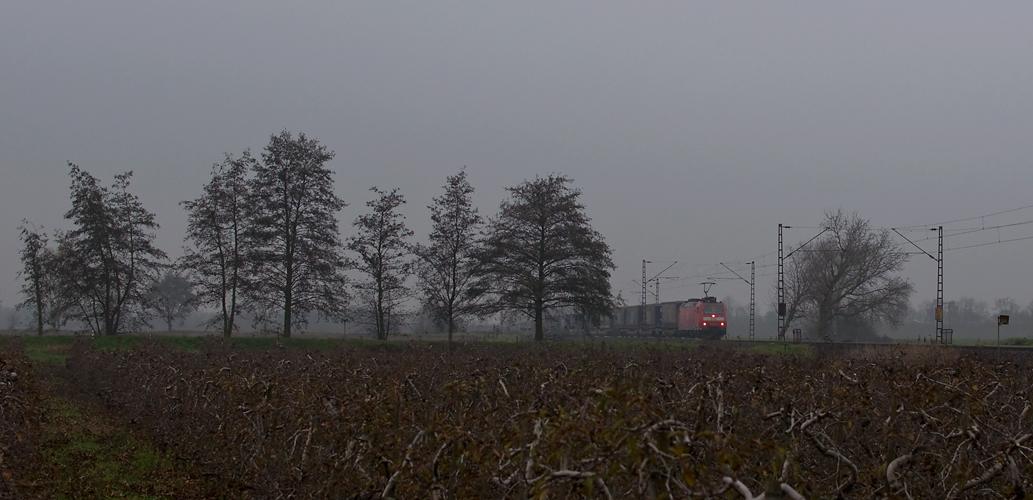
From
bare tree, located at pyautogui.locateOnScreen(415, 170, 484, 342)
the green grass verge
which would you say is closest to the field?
the green grass verge

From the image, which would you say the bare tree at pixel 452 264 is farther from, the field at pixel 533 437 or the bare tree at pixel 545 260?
the field at pixel 533 437

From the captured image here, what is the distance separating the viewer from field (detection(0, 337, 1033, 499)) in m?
3.20

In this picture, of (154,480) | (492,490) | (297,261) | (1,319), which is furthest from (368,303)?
(1,319)

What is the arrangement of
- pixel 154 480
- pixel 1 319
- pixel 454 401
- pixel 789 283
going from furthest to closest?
1. pixel 1 319
2. pixel 789 283
3. pixel 154 480
4. pixel 454 401

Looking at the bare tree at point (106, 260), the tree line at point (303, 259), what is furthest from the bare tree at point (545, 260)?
the bare tree at point (106, 260)

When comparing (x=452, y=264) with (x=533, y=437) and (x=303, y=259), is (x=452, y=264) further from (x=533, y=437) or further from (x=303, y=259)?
(x=533, y=437)

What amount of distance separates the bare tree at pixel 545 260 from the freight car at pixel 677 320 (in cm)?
546

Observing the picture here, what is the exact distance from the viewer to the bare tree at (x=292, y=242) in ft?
111

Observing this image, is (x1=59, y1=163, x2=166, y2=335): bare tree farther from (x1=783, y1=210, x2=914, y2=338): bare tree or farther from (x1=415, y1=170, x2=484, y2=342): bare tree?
(x1=783, y1=210, x2=914, y2=338): bare tree

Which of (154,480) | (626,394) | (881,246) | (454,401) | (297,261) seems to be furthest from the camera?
(881,246)

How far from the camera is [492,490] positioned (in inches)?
186

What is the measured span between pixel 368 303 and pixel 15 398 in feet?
93.7

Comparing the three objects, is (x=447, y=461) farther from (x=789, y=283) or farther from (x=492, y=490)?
(x=789, y=283)

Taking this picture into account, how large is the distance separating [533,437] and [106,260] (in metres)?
35.4
